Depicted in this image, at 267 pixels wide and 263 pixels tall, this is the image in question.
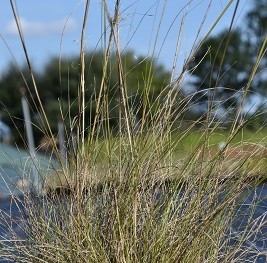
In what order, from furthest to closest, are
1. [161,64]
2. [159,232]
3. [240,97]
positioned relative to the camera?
[161,64]
[240,97]
[159,232]

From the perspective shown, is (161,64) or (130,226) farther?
(161,64)

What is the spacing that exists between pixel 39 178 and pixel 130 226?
634 millimetres

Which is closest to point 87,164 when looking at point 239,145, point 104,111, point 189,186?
point 104,111

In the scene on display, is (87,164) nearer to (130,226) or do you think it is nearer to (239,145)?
(130,226)

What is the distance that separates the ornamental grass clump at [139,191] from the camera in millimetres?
2766

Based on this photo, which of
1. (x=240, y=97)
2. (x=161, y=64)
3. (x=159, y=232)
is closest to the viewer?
(x=159, y=232)

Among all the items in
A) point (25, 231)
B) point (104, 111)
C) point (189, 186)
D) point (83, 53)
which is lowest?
point (25, 231)

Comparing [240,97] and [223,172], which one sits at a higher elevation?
[240,97]

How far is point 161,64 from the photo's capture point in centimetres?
316

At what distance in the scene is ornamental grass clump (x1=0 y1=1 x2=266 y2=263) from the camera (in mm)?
2766

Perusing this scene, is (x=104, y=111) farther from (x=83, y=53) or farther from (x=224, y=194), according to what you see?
(x=224, y=194)

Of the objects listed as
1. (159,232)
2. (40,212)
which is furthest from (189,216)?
(40,212)

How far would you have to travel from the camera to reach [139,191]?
112 inches

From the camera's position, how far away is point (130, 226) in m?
2.79
